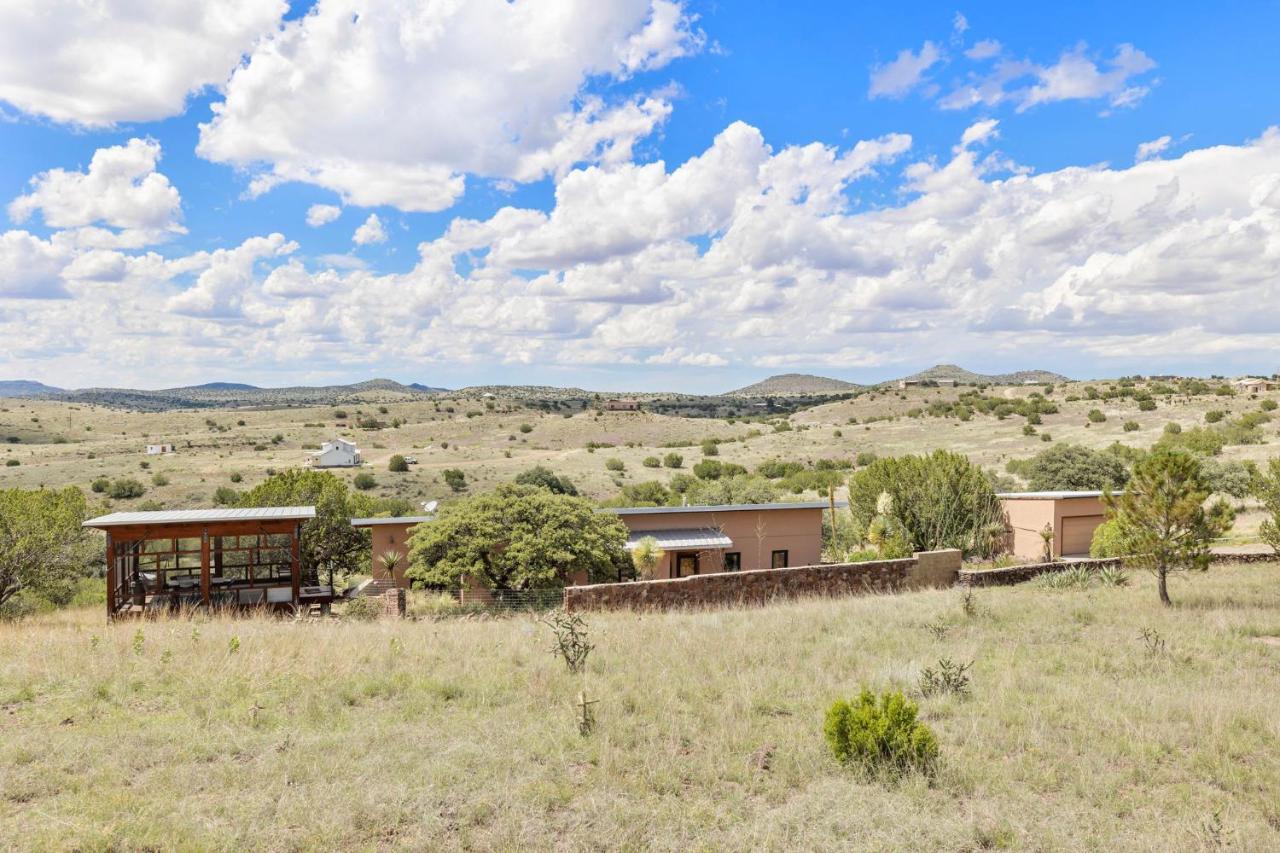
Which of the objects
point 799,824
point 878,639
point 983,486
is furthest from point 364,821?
point 983,486

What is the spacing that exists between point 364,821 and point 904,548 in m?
24.3

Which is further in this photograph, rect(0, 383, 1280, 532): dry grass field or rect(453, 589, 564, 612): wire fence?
rect(0, 383, 1280, 532): dry grass field

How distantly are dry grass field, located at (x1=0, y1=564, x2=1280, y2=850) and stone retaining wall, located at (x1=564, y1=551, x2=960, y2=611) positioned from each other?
4502 mm

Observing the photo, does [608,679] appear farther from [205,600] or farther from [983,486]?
[983,486]

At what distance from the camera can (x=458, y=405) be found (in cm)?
10850

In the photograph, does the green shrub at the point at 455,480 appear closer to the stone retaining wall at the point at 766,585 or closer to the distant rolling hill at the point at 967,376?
the stone retaining wall at the point at 766,585

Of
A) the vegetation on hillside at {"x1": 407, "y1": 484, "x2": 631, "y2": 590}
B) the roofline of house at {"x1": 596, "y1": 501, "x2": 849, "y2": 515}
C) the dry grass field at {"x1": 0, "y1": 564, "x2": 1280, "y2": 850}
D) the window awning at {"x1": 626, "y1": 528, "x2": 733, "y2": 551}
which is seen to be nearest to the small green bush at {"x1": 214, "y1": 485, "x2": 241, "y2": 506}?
the vegetation on hillside at {"x1": 407, "y1": 484, "x2": 631, "y2": 590}

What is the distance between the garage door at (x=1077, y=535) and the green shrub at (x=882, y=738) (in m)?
26.3

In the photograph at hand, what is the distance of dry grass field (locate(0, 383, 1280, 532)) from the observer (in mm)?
55250

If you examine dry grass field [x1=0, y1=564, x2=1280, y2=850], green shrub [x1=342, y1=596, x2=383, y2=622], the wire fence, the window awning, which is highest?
dry grass field [x1=0, y1=564, x2=1280, y2=850]

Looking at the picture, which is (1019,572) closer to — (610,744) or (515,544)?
(515,544)

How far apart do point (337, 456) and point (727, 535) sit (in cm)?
4746

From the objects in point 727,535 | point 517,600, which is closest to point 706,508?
point 727,535

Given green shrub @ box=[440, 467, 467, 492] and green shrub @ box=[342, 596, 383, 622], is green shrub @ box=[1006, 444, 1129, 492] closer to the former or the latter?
green shrub @ box=[440, 467, 467, 492]
